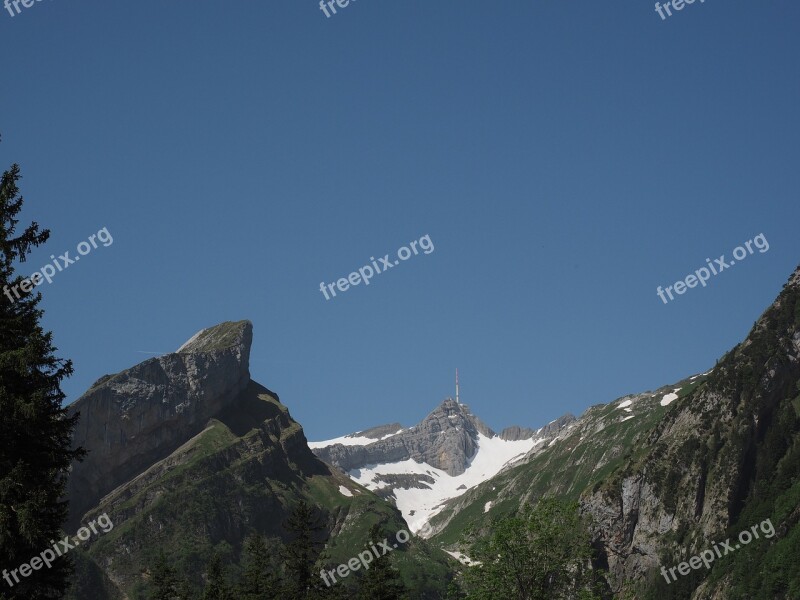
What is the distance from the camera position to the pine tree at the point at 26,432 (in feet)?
109

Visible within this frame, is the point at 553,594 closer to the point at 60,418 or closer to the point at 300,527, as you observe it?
the point at 60,418

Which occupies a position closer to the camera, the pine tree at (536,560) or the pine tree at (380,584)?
the pine tree at (536,560)

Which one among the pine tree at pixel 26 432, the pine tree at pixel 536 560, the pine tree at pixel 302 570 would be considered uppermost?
the pine tree at pixel 26 432

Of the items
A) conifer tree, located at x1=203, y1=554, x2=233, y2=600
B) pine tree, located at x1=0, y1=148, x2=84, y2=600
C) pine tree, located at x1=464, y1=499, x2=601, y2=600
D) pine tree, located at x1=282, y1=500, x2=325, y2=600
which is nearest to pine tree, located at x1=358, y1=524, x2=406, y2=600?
pine tree, located at x1=282, y1=500, x2=325, y2=600

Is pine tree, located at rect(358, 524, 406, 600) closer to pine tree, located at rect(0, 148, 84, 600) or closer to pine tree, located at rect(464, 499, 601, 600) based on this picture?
pine tree, located at rect(464, 499, 601, 600)

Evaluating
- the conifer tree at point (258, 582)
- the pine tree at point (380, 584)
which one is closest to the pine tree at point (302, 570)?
the conifer tree at point (258, 582)

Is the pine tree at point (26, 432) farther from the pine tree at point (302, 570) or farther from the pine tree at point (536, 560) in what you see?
the pine tree at point (302, 570)

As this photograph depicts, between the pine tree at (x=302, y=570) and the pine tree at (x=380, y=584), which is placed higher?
the pine tree at (x=302, y=570)

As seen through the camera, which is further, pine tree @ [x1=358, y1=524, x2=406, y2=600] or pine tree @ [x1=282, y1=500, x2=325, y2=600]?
pine tree @ [x1=282, y1=500, x2=325, y2=600]

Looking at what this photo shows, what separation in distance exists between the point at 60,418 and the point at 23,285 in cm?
538

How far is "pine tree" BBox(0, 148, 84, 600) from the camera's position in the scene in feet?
109

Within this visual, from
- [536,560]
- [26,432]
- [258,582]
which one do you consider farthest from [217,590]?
[26,432]

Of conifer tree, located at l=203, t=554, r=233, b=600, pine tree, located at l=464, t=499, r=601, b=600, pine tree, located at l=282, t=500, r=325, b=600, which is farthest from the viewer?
pine tree, located at l=282, t=500, r=325, b=600

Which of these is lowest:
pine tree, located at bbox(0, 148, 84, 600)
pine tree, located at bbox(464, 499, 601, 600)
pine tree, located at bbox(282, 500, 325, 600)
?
pine tree, located at bbox(464, 499, 601, 600)
